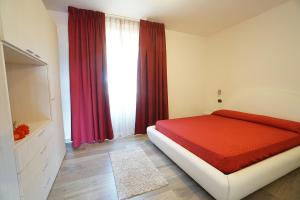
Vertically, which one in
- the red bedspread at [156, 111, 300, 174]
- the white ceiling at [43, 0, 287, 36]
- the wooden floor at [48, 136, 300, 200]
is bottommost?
the wooden floor at [48, 136, 300, 200]

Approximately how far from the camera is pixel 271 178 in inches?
61.1

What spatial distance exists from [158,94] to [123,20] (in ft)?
5.88

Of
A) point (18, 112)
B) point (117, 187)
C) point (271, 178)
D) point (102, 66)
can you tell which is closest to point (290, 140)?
point (271, 178)

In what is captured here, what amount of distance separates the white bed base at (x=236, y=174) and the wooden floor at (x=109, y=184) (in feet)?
0.51

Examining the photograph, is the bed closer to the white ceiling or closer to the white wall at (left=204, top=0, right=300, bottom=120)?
the white wall at (left=204, top=0, right=300, bottom=120)

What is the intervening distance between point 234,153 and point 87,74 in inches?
105

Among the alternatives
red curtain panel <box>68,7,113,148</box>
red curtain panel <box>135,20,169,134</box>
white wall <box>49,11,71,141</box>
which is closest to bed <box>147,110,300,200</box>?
red curtain panel <box>135,20,169,134</box>

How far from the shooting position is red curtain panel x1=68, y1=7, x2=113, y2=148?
2682 mm

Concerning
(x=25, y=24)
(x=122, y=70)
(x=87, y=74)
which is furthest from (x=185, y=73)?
(x=25, y=24)

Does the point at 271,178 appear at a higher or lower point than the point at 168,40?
lower

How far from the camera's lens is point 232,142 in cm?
174

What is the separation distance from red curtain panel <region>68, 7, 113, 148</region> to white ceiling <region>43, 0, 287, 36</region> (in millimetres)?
264

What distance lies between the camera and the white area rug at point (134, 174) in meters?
1.66

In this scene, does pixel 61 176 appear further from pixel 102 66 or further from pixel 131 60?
pixel 131 60
